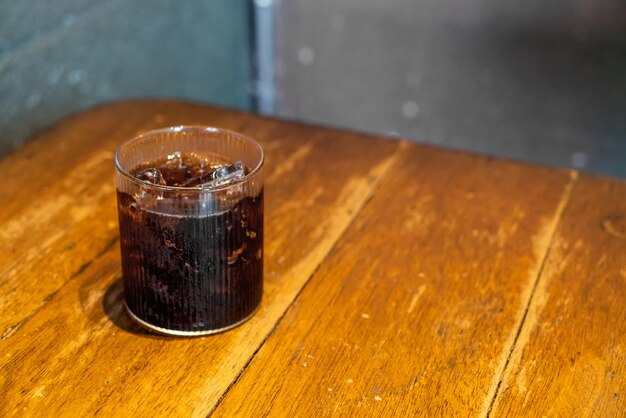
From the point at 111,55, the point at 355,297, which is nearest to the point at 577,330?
the point at 355,297

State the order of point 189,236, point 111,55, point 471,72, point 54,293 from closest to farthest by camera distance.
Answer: point 189,236, point 54,293, point 111,55, point 471,72

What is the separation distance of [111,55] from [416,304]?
1177 mm

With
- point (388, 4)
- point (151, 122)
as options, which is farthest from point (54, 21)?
point (388, 4)

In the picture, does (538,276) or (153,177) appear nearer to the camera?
(153,177)

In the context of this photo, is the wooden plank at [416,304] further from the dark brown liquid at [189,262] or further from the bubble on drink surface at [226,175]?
the bubble on drink surface at [226,175]

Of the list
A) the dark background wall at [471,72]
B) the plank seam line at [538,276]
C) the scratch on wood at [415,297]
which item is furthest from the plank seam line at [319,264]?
the dark background wall at [471,72]

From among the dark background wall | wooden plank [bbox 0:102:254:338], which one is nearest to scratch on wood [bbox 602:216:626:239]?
wooden plank [bbox 0:102:254:338]

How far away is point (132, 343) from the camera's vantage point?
81 cm

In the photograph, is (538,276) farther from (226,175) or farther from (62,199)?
(62,199)

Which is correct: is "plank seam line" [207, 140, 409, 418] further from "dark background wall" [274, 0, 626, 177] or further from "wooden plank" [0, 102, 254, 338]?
"dark background wall" [274, 0, 626, 177]

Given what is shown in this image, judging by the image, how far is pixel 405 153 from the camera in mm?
1263

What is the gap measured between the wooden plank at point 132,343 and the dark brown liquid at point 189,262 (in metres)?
0.03

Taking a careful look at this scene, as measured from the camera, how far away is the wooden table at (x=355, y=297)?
2.47ft

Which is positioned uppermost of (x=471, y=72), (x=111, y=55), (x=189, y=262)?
Result: (x=189, y=262)
